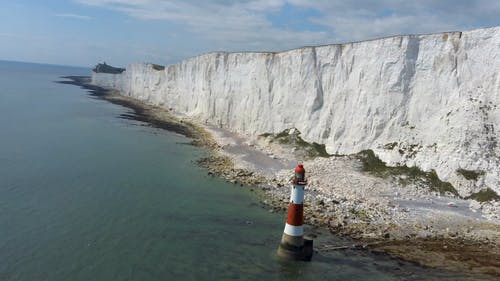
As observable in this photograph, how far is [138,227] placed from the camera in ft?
52.4

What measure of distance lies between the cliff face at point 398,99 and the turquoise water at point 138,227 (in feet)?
29.3

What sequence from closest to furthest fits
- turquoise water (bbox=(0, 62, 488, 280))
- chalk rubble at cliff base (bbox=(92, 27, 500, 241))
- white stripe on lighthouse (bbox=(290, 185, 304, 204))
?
turquoise water (bbox=(0, 62, 488, 280))
white stripe on lighthouse (bbox=(290, 185, 304, 204))
chalk rubble at cliff base (bbox=(92, 27, 500, 241))

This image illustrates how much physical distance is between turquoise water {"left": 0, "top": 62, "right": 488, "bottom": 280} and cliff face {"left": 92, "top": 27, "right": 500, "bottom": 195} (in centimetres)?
895

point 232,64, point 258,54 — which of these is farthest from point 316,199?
point 232,64

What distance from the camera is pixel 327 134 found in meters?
29.0

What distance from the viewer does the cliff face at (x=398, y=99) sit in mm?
21219

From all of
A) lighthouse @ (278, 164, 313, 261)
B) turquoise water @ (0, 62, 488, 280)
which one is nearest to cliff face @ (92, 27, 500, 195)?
turquoise water @ (0, 62, 488, 280)

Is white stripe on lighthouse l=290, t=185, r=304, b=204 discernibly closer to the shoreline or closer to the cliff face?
the shoreline

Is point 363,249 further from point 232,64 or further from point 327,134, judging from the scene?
point 232,64

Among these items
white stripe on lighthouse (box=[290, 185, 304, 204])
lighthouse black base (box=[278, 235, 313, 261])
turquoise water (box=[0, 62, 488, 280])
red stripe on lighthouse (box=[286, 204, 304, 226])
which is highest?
white stripe on lighthouse (box=[290, 185, 304, 204])

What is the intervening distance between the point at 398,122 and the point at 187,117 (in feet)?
101

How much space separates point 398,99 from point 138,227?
16517 millimetres

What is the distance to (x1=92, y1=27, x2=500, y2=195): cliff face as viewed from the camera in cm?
2122

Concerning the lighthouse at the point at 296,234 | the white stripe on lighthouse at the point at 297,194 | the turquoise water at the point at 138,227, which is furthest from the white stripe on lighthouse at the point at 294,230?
the turquoise water at the point at 138,227
